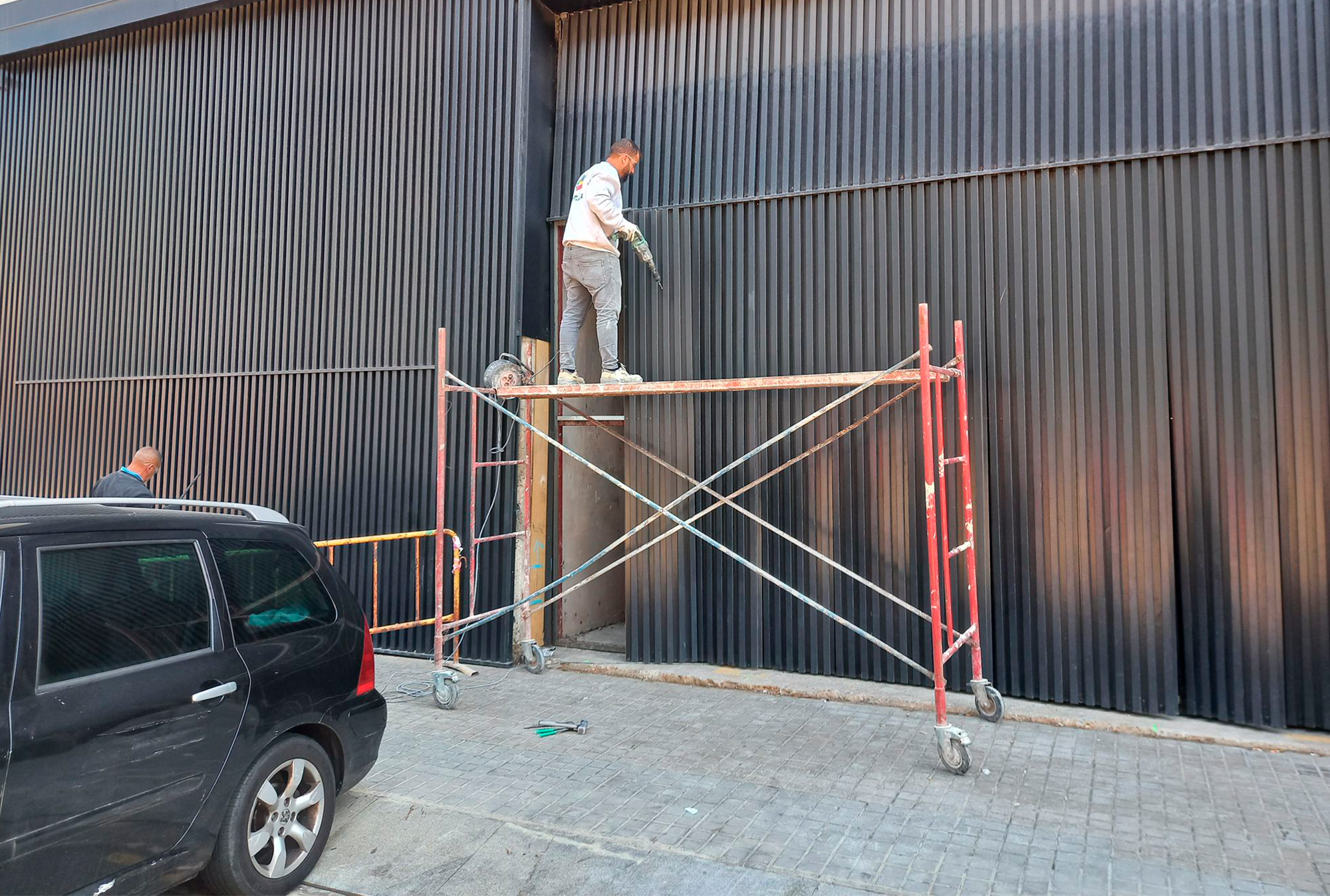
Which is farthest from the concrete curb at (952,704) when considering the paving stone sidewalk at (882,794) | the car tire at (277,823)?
the car tire at (277,823)

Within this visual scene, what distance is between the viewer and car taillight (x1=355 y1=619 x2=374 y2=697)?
165 inches

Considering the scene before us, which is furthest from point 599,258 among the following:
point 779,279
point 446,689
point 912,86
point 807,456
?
point 446,689

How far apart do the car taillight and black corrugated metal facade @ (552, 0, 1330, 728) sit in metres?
3.41

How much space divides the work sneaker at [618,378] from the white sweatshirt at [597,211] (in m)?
1.05

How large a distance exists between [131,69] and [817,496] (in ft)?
30.6

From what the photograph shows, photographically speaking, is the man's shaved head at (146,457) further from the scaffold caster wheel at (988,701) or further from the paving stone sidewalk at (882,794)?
the scaffold caster wheel at (988,701)

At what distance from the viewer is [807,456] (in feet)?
22.0

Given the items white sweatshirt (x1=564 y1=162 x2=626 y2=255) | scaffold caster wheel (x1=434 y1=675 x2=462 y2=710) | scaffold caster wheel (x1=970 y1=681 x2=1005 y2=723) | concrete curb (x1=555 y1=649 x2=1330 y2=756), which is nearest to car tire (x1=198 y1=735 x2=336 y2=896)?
scaffold caster wheel (x1=434 y1=675 x2=462 y2=710)

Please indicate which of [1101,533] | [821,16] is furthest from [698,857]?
[821,16]

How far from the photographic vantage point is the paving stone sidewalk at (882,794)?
3.81 meters

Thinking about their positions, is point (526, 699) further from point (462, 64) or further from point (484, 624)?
point (462, 64)

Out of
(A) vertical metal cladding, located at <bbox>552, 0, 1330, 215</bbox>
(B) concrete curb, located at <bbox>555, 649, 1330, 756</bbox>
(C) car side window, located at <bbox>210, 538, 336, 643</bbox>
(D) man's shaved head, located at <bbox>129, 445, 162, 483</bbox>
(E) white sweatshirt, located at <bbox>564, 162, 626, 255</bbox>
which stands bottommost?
(B) concrete curb, located at <bbox>555, 649, 1330, 756</bbox>

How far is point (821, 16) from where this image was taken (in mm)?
7160

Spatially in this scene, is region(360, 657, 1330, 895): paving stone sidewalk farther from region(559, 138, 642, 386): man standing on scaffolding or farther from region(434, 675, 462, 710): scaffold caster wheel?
region(559, 138, 642, 386): man standing on scaffolding
